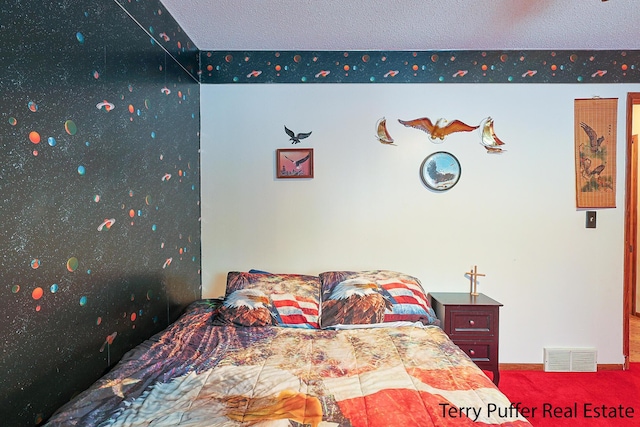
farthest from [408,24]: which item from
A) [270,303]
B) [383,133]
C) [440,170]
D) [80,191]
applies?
[80,191]

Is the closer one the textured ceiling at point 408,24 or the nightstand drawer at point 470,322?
the textured ceiling at point 408,24

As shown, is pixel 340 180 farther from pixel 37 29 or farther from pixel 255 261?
pixel 37 29

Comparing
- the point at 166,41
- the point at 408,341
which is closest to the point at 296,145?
the point at 166,41

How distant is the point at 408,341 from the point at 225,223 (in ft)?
5.44

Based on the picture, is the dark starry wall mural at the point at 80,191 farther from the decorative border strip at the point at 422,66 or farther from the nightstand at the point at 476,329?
the nightstand at the point at 476,329

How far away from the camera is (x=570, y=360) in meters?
2.82

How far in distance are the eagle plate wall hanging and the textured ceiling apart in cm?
46

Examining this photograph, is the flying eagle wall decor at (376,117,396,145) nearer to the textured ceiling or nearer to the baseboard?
the textured ceiling

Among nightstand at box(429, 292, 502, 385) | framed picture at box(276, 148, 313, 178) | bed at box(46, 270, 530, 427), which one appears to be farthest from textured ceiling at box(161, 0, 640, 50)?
nightstand at box(429, 292, 502, 385)

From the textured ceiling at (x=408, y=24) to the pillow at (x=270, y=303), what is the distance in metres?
1.71

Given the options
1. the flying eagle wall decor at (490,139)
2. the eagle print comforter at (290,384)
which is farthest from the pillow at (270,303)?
the flying eagle wall decor at (490,139)

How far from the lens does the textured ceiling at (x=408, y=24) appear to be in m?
2.20

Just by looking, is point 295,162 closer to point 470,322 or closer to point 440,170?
point 440,170

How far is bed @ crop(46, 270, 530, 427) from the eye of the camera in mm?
1264
